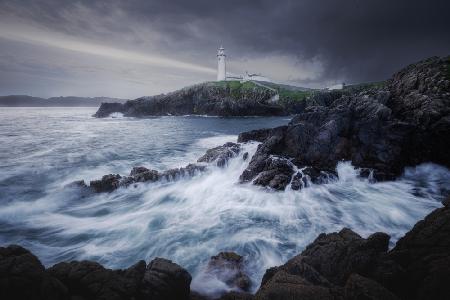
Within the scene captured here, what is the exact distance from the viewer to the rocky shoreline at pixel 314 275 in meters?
5.61

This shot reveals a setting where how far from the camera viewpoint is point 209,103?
9938 cm

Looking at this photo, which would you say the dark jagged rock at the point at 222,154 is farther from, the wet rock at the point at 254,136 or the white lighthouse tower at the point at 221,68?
the white lighthouse tower at the point at 221,68

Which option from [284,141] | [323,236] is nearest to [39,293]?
[323,236]

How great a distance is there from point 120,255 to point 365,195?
576 inches

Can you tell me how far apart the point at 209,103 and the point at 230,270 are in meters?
93.0

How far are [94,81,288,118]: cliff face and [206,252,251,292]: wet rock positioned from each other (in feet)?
271

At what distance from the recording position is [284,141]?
22.3 m

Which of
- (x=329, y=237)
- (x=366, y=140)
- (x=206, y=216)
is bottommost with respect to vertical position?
(x=206, y=216)

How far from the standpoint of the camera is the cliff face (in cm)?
9081

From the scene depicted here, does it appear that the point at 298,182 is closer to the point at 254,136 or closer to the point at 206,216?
the point at 206,216

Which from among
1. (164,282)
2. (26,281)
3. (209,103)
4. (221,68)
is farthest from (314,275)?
(221,68)

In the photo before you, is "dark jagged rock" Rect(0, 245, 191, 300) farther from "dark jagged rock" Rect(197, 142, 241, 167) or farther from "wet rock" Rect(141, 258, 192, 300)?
"dark jagged rock" Rect(197, 142, 241, 167)

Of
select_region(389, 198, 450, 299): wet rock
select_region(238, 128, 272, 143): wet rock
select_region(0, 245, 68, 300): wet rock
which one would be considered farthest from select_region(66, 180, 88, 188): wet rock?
select_region(389, 198, 450, 299): wet rock

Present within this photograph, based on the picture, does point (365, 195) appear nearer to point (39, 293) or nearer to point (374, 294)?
point (374, 294)
